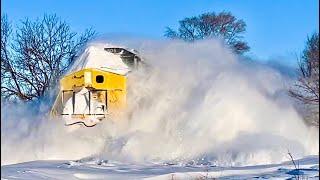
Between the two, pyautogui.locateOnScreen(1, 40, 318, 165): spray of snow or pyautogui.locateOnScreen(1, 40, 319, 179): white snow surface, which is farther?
pyautogui.locateOnScreen(1, 40, 318, 165): spray of snow

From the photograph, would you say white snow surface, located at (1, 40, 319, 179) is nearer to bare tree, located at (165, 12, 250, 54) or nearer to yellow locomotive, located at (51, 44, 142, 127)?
yellow locomotive, located at (51, 44, 142, 127)

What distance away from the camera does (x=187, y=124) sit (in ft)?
34.2

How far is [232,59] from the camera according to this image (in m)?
11.6

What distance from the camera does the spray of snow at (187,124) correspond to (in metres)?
10.0

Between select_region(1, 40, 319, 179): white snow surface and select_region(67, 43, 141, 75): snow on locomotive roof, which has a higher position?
select_region(67, 43, 141, 75): snow on locomotive roof

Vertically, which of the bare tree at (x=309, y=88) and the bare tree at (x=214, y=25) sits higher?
the bare tree at (x=214, y=25)

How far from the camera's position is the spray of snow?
10023 mm

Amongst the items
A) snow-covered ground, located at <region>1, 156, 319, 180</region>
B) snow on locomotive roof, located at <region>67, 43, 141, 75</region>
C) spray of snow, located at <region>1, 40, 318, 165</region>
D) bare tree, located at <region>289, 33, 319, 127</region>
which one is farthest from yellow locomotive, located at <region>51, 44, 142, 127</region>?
bare tree, located at <region>289, 33, 319, 127</region>

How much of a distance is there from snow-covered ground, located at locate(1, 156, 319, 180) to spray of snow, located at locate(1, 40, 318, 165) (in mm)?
1062

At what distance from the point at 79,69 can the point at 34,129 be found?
1.40 meters

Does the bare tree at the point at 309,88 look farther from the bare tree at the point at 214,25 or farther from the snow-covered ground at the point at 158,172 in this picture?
the bare tree at the point at 214,25

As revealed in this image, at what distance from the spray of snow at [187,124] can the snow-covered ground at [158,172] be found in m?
1.06

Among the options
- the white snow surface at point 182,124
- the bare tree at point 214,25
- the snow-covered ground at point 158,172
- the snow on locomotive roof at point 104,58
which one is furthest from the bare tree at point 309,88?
the bare tree at point 214,25

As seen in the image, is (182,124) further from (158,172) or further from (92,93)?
(158,172)
